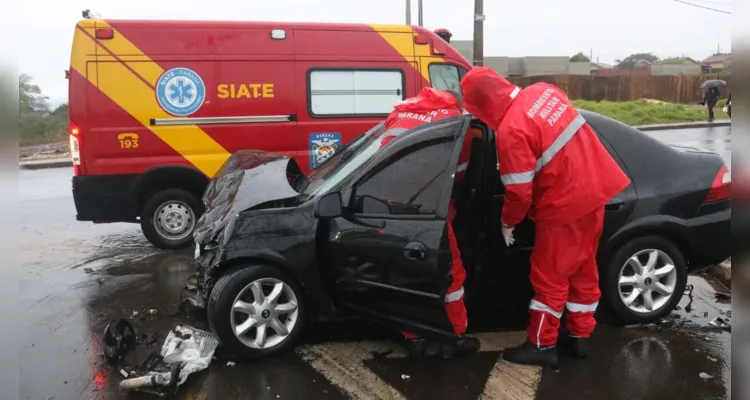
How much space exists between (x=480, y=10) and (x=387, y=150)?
7.73 m

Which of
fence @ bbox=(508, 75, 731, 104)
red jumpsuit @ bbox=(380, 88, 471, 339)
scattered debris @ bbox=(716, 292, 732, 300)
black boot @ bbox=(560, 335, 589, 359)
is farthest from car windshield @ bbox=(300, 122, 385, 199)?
fence @ bbox=(508, 75, 731, 104)

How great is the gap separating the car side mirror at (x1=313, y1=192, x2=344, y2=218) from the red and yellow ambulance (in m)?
2.97

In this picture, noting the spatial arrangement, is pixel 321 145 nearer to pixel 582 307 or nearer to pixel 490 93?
pixel 490 93

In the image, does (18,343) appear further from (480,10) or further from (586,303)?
(480,10)

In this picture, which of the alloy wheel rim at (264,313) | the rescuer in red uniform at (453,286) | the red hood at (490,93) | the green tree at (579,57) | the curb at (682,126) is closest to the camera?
the red hood at (490,93)

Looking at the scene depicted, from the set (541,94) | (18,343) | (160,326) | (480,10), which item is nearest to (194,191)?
(160,326)

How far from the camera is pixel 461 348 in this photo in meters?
3.55

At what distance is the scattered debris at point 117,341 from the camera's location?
3.48m

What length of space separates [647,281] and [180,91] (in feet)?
15.6

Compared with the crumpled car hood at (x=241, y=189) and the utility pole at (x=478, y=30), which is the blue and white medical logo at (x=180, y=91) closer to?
the crumpled car hood at (x=241, y=189)

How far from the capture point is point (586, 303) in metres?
3.48

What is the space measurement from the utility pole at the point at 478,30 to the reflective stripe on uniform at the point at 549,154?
7.48 m

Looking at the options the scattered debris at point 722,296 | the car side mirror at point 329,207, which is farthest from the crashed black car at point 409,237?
the scattered debris at point 722,296

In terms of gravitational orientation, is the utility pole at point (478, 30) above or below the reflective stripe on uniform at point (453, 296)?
above
